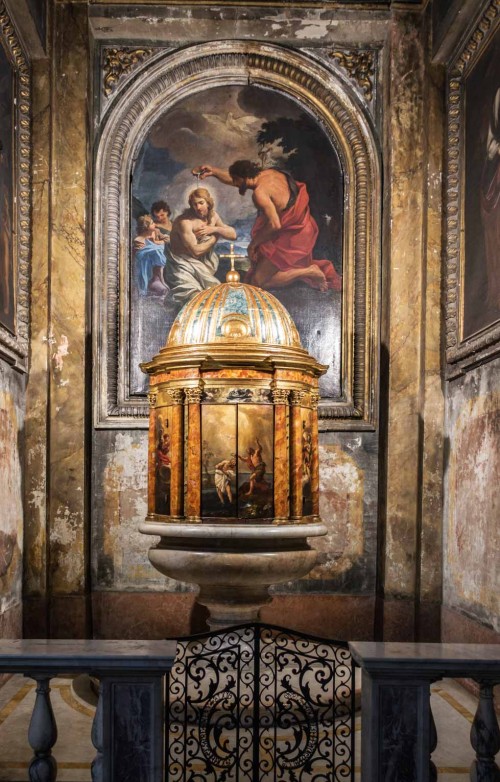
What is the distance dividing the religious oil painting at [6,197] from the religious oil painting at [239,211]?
1.26 meters

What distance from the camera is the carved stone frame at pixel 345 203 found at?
26.1 feet

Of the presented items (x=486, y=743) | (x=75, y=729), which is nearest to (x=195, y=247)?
(x=75, y=729)

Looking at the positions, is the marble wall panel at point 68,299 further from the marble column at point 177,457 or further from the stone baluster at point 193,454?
the stone baluster at point 193,454

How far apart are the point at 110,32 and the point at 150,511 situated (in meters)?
4.62

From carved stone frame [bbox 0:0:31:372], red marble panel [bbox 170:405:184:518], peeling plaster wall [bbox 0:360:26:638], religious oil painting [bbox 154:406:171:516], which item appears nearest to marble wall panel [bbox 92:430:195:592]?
peeling plaster wall [bbox 0:360:26:638]

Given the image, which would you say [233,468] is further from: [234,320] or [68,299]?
[68,299]

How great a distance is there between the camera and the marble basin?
19.7 feet

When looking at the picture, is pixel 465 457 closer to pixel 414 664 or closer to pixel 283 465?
pixel 283 465

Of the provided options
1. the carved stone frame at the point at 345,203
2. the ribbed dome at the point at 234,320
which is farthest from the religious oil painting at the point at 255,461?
the carved stone frame at the point at 345,203

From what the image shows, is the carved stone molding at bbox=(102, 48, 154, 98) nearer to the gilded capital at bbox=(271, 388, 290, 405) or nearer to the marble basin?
the gilded capital at bbox=(271, 388, 290, 405)

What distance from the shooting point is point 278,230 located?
823 cm

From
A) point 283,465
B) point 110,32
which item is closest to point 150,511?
point 283,465

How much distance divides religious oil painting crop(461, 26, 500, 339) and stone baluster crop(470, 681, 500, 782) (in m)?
3.29

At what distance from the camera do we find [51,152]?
7.79 meters
